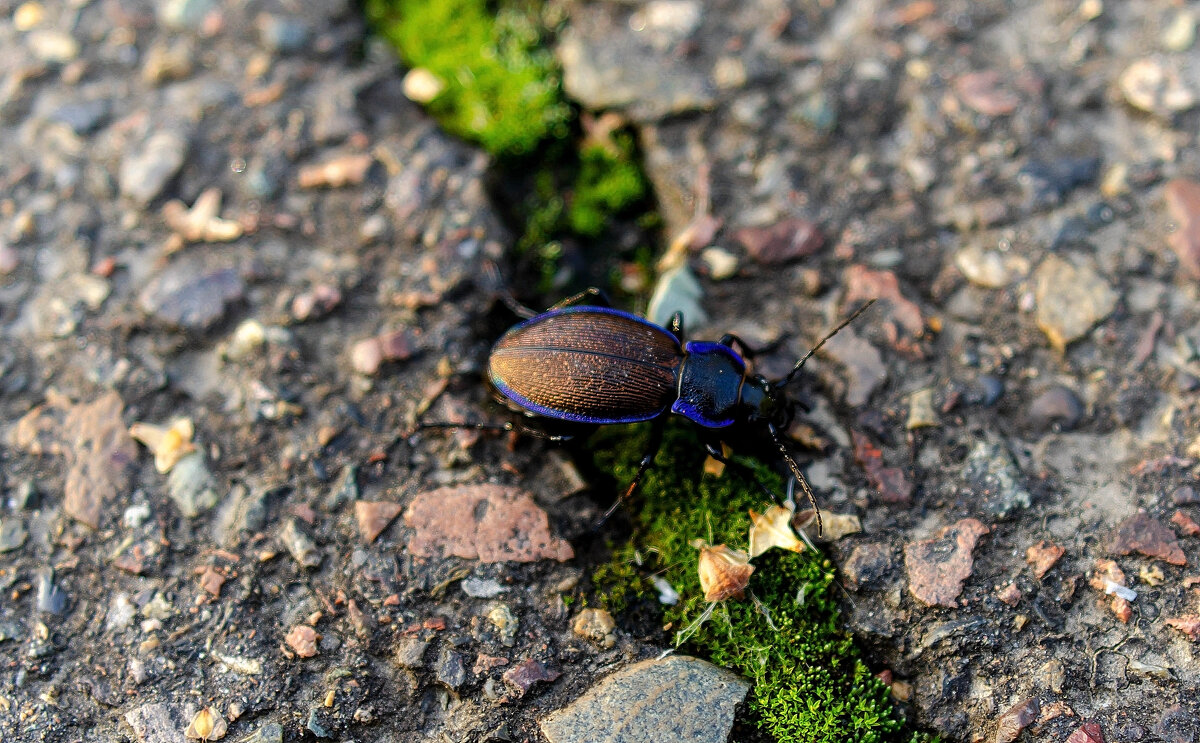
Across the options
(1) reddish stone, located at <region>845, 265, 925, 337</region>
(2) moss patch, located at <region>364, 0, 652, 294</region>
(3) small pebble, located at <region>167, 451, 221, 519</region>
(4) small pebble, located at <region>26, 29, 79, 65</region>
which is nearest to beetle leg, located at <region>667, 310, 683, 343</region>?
(2) moss patch, located at <region>364, 0, 652, 294</region>

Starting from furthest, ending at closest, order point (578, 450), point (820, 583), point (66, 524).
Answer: point (578, 450)
point (66, 524)
point (820, 583)

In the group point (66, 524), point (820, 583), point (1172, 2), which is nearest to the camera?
point (820, 583)

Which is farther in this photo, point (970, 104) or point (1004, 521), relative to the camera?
point (970, 104)

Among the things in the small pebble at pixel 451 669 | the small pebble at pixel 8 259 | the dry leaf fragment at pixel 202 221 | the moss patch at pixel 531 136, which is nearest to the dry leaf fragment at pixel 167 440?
the dry leaf fragment at pixel 202 221

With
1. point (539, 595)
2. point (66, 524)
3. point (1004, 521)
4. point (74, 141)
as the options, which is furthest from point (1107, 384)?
point (74, 141)

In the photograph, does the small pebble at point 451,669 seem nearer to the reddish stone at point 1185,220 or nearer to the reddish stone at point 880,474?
the reddish stone at point 880,474

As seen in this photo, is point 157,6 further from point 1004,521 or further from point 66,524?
point 1004,521

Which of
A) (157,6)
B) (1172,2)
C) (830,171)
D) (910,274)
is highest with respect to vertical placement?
(157,6)

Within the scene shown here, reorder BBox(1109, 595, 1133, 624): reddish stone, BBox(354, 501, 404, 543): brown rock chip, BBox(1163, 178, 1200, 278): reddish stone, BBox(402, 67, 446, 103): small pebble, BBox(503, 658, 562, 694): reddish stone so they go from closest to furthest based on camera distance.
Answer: BBox(503, 658, 562, 694): reddish stone → BBox(1109, 595, 1133, 624): reddish stone → BBox(354, 501, 404, 543): brown rock chip → BBox(1163, 178, 1200, 278): reddish stone → BBox(402, 67, 446, 103): small pebble

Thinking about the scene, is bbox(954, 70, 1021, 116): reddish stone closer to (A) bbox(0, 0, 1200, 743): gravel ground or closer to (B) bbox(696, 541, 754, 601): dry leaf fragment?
(A) bbox(0, 0, 1200, 743): gravel ground
